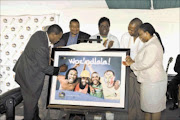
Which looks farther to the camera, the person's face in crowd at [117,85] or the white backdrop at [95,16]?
the white backdrop at [95,16]

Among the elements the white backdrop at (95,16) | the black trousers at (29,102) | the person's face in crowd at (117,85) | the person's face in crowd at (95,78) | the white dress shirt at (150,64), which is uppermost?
the white backdrop at (95,16)

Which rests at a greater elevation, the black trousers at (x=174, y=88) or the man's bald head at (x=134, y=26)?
the man's bald head at (x=134, y=26)

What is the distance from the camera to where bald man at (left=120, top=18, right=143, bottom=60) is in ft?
9.11

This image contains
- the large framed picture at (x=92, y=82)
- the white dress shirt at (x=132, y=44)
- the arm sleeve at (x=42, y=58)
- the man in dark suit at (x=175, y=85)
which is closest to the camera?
the large framed picture at (x=92, y=82)

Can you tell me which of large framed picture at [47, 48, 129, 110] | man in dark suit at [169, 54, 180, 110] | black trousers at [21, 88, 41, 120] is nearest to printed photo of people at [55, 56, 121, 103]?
large framed picture at [47, 48, 129, 110]

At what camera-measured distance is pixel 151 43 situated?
225 centimetres

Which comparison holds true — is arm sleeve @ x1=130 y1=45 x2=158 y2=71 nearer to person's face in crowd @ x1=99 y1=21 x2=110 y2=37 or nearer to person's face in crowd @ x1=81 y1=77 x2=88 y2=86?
person's face in crowd @ x1=81 y1=77 x2=88 y2=86

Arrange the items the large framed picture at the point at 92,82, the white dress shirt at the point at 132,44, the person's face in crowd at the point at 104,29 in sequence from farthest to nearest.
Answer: the person's face in crowd at the point at 104,29 < the white dress shirt at the point at 132,44 < the large framed picture at the point at 92,82

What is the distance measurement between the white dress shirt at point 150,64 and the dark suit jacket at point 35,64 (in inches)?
36.1

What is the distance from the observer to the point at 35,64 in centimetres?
235

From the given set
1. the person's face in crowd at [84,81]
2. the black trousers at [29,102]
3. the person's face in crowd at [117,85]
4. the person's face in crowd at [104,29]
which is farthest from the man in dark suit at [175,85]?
the black trousers at [29,102]

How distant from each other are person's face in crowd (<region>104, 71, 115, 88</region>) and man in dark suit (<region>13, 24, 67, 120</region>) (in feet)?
1.94

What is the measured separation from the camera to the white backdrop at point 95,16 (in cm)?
484

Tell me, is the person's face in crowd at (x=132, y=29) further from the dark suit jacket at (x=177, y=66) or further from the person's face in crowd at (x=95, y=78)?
the dark suit jacket at (x=177, y=66)
